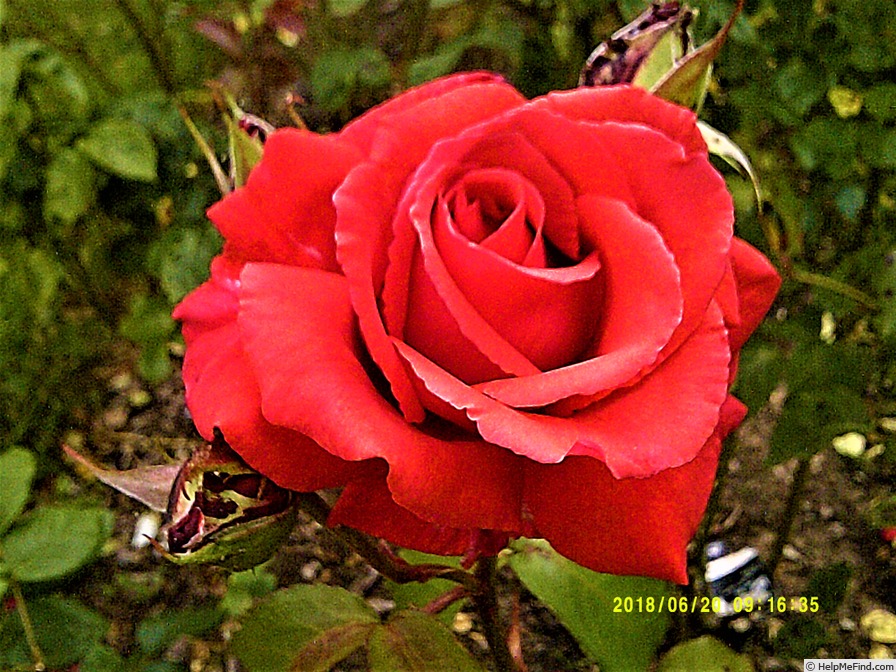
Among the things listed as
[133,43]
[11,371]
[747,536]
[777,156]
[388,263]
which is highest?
[388,263]

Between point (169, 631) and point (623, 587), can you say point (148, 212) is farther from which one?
point (623, 587)

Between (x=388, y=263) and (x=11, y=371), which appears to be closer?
(x=388, y=263)

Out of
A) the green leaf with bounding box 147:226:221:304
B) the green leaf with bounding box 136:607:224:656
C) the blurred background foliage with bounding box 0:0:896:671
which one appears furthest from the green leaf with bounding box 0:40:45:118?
the green leaf with bounding box 136:607:224:656

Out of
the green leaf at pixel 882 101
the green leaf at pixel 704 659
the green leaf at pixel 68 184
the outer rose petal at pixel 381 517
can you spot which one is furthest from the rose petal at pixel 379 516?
the green leaf at pixel 68 184

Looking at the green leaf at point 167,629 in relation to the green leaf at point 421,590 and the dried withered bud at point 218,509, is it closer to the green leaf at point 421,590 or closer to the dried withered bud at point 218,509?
the green leaf at point 421,590

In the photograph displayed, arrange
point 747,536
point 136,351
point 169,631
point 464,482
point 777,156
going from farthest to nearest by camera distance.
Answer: point 136,351, point 777,156, point 747,536, point 169,631, point 464,482

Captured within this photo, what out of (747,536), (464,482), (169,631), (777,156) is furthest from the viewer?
(777,156)

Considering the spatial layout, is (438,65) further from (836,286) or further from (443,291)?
(443,291)

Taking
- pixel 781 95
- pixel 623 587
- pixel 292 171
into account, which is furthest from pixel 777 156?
pixel 292 171
